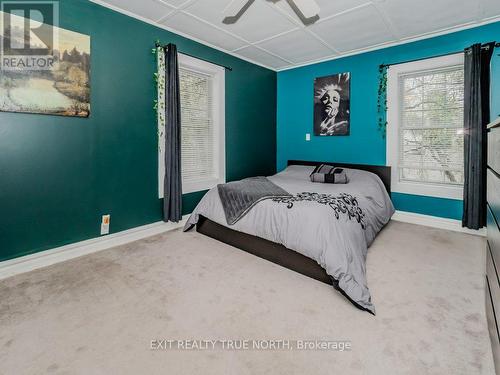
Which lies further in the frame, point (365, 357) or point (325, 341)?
point (325, 341)

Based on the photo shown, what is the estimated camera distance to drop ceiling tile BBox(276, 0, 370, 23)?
280 centimetres

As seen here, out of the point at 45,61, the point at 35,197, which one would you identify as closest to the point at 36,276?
the point at 35,197

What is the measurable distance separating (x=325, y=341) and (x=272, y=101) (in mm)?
4386

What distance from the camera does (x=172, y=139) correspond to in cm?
341

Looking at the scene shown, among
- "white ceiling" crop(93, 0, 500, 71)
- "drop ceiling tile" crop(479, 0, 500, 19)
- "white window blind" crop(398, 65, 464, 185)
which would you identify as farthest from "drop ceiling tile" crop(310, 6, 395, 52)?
"drop ceiling tile" crop(479, 0, 500, 19)

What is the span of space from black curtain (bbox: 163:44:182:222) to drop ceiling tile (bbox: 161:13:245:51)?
0.88ft

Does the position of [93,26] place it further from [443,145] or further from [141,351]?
[443,145]

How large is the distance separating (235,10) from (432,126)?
2932 millimetres

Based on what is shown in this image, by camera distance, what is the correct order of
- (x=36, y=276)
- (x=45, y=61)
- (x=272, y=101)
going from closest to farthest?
(x=36, y=276) → (x=45, y=61) → (x=272, y=101)

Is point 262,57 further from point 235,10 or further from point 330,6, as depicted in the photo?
point 330,6

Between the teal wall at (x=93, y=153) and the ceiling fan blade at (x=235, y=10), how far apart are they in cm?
79

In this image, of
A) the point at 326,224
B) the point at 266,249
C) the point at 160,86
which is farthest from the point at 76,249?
the point at 326,224

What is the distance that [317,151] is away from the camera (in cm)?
476
